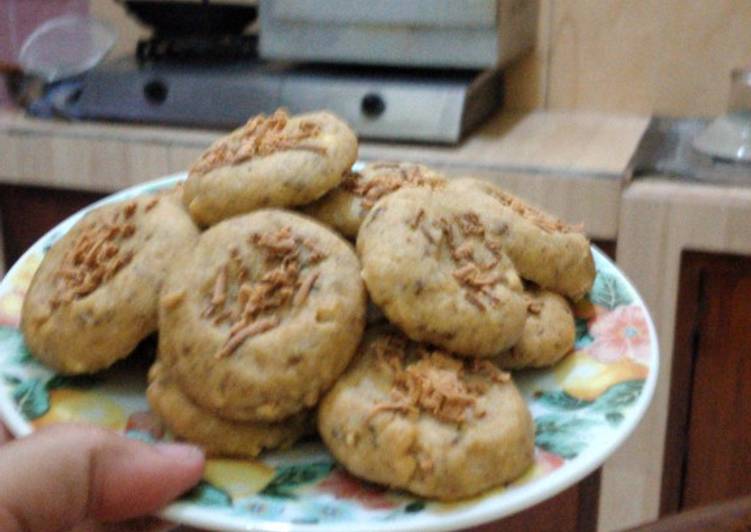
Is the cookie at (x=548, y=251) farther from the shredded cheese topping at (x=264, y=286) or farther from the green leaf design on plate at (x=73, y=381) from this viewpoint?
the green leaf design on plate at (x=73, y=381)

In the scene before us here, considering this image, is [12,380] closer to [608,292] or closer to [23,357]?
[23,357]

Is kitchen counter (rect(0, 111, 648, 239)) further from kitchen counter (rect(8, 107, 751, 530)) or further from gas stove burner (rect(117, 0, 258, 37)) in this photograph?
gas stove burner (rect(117, 0, 258, 37))

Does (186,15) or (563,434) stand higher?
(186,15)

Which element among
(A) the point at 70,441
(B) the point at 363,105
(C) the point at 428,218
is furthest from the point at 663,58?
(A) the point at 70,441

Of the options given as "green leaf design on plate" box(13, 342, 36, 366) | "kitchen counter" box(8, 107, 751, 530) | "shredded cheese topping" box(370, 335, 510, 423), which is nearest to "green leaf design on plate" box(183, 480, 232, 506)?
"shredded cheese topping" box(370, 335, 510, 423)

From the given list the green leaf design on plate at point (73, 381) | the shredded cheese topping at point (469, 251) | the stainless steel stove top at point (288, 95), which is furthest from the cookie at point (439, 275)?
the stainless steel stove top at point (288, 95)

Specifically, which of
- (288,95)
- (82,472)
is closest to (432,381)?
(82,472)
